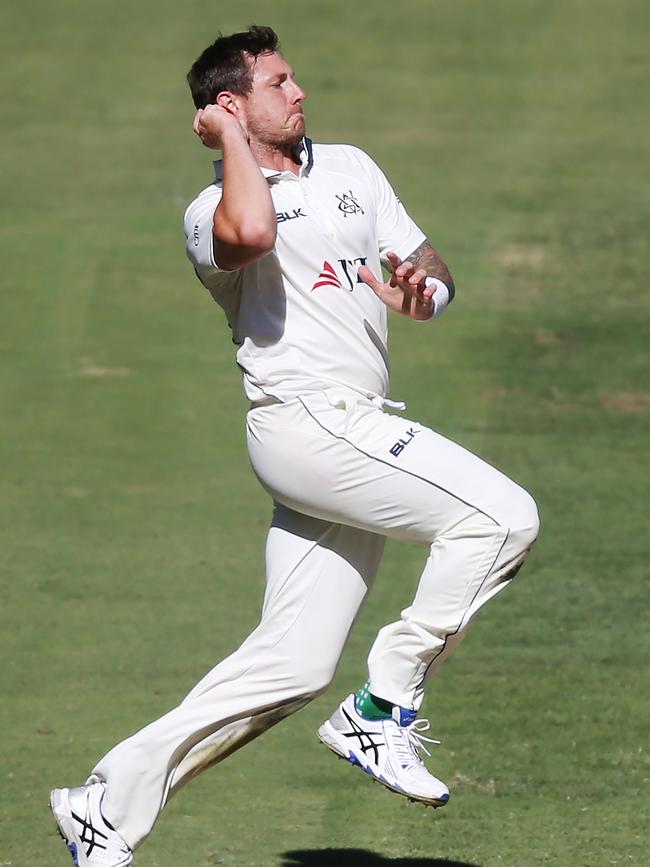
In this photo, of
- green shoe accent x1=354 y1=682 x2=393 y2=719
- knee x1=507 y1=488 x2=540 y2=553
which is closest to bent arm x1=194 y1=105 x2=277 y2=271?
knee x1=507 y1=488 x2=540 y2=553

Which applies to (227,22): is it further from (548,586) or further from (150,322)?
(548,586)

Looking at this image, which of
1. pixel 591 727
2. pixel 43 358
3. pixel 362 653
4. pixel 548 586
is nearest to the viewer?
pixel 591 727

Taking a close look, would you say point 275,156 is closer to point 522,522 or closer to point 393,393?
point 522,522

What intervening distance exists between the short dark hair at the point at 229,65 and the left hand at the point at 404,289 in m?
0.75

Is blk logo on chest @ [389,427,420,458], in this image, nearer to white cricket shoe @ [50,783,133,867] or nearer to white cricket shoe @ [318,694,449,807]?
white cricket shoe @ [318,694,449,807]

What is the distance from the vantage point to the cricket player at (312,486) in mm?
4816

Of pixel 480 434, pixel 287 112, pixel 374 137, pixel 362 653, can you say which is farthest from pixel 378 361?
pixel 374 137

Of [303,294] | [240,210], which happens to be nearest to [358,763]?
[303,294]

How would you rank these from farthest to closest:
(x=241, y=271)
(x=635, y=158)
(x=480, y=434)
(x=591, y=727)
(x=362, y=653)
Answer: (x=635, y=158) < (x=480, y=434) < (x=362, y=653) < (x=591, y=727) < (x=241, y=271)

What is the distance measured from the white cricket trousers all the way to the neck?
82 cm

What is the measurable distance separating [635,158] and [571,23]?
3844 mm

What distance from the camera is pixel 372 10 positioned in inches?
798

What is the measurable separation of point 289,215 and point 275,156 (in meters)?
0.25

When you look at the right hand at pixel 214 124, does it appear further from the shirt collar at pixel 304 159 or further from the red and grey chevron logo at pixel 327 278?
the red and grey chevron logo at pixel 327 278
